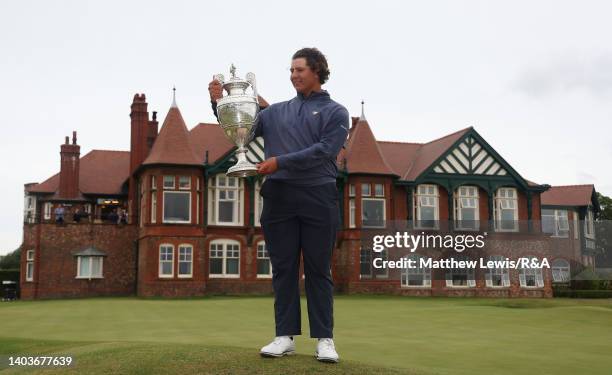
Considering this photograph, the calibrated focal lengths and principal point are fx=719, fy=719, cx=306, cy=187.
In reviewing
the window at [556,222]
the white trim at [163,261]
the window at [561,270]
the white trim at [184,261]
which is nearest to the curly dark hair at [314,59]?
the white trim at [163,261]

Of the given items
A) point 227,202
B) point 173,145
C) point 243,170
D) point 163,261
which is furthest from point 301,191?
point 227,202

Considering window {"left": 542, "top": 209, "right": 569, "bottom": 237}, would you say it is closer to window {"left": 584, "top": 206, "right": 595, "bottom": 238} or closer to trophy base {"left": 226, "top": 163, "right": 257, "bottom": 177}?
window {"left": 584, "top": 206, "right": 595, "bottom": 238}

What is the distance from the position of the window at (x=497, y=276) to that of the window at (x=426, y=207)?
3740 mm

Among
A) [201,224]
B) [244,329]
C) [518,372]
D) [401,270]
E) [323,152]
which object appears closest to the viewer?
[323,152]

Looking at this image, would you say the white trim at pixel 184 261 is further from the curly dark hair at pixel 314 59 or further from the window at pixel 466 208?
the curly dark hair at pixel 314 59

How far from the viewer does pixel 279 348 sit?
6137 mm

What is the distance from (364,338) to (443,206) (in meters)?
27.2

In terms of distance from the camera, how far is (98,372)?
602 cm

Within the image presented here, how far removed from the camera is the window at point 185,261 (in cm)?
3262

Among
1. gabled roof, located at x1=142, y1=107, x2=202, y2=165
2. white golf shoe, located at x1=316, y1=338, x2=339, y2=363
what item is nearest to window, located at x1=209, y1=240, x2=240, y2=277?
gabled roof, located at x1=142, y1=107, x2=202, y2=165

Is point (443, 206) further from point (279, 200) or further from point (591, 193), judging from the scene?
point (279, 200)

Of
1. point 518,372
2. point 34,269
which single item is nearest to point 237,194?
point 34,269

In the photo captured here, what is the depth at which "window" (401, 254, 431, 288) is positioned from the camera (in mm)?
36438

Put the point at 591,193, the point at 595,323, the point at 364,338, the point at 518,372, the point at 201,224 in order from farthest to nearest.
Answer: the point at 591,193, the point at 201,224, the point at 595,323, the point at 364,338, the point at 518,372
